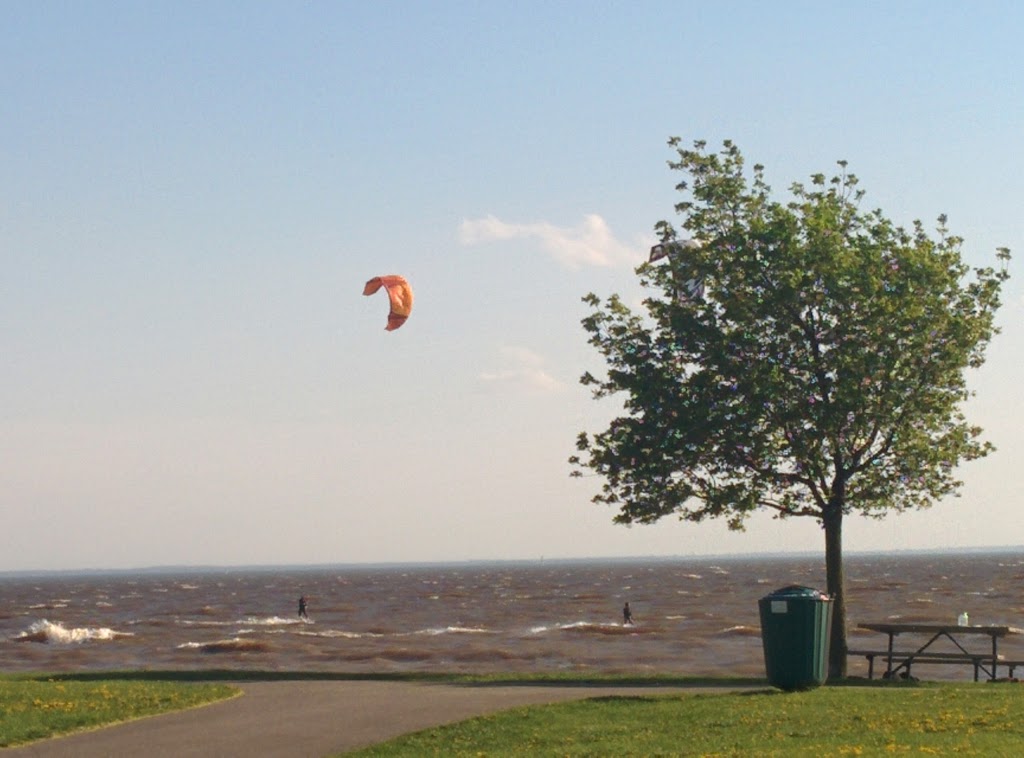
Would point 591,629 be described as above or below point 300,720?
below

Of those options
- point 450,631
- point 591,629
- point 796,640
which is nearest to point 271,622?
point 450,631

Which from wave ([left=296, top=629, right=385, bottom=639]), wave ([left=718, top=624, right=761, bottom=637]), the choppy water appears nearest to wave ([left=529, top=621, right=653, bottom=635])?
the choppy water

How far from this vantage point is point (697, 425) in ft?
97.5

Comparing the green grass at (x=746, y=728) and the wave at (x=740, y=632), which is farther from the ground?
the green grass at (x=746, y=728)

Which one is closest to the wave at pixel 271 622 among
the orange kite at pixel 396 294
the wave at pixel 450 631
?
the wave at pixel 450 631

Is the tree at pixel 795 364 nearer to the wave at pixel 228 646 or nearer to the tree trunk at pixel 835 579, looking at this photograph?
the tree trunk at pixel 835 579

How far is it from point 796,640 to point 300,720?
8.20 metres

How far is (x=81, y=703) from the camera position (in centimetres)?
2181

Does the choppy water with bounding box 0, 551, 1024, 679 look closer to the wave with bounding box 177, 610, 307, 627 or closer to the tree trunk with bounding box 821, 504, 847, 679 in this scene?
the wave with bounding box 177, 610, 307, 627

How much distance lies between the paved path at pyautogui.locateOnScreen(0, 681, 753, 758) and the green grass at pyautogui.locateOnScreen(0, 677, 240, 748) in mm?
390

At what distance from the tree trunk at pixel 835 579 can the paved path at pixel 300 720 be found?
560cm

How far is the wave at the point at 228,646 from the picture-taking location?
221 feet

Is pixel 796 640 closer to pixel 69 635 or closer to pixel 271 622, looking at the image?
pixel 69 635

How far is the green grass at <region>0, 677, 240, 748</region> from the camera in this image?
19234mm
